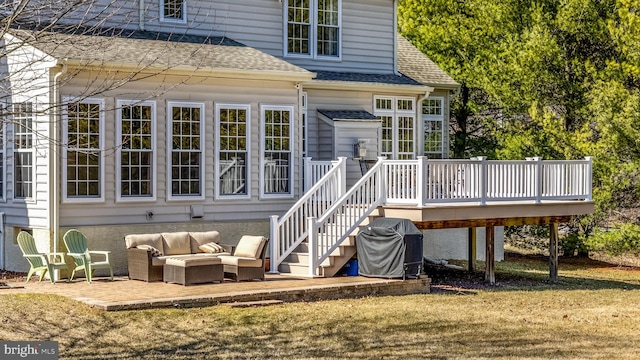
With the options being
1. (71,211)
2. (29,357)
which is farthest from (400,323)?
(71,211)

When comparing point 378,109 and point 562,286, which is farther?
point 378,109

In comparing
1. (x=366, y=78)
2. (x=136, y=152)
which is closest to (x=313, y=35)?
(x=366, y=78)

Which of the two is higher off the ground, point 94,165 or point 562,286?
point 94,165

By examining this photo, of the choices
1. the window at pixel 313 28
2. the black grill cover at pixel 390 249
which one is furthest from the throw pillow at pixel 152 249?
the window at pixel 313 28

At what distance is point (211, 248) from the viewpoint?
763 inches

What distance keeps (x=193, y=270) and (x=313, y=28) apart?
28.6ft

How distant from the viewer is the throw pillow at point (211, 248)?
19373 mm

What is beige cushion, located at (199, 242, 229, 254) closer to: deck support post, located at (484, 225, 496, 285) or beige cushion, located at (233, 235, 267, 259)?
beige cushion, located at (233, 235, 267, 259)

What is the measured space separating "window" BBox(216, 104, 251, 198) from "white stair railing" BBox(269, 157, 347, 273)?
3.92 ft

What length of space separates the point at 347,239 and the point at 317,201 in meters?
A: 2.31

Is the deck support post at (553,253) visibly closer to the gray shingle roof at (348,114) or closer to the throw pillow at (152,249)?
the gray shingle roof at (348,114)

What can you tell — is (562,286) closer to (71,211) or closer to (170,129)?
(170,129)

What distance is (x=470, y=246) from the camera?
24375 mm

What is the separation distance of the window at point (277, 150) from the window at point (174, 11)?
297 cm
